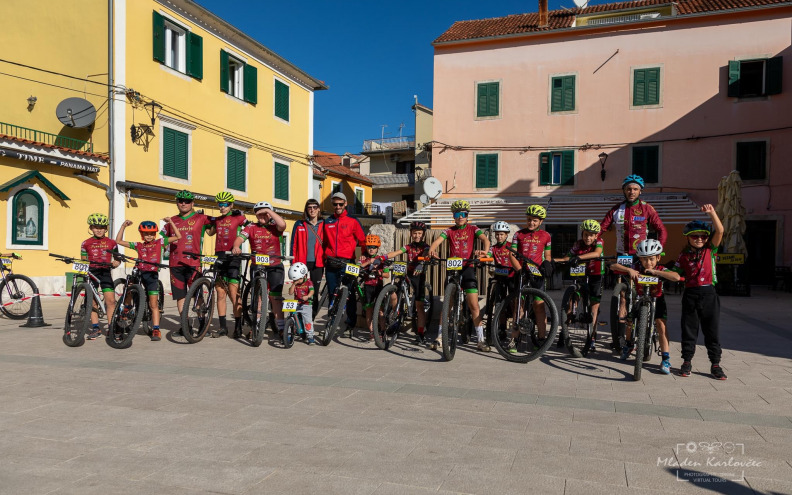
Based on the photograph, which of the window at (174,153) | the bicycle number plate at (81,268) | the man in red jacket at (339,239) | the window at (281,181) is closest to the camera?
the bicycle number plate at (81,268)

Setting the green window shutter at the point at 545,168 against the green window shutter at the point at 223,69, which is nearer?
the green window shutter at the point at 223,69

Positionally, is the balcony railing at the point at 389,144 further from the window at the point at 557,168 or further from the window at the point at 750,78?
the window at the point at 750,78

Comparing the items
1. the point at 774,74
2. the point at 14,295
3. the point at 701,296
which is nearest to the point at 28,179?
the point at 14,295

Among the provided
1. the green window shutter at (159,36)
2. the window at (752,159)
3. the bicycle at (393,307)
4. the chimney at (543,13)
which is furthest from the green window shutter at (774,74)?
the green window shutter at (159,36)

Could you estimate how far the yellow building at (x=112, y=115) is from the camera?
1532 centimetres

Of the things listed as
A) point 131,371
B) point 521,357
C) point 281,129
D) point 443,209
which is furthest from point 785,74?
point 131,371

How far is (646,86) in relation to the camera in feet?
76.2

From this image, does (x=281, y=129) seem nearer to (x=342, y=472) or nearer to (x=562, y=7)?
(x=562, y=7)

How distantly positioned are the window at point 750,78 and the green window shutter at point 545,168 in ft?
22.6

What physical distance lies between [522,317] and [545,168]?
62.5 feet

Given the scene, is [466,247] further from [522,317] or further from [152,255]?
[152,255]

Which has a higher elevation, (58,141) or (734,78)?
(734,78)

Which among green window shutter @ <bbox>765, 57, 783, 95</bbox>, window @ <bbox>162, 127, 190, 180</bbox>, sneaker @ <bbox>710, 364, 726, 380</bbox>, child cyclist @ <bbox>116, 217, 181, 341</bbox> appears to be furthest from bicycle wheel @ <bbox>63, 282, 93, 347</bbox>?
green window shutter @ <bbox>765, 57, 783, 95</bbox>

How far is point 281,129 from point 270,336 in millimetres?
18405
